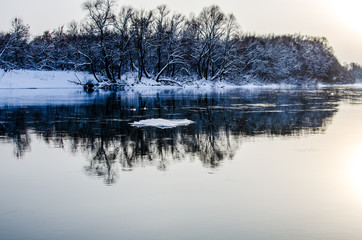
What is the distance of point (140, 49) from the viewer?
62.0 metres

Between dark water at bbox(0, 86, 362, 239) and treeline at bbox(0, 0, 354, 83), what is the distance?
1689 inches

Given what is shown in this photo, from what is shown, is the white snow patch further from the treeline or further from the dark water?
the treeline

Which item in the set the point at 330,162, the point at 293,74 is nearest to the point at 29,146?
the point at 330,162

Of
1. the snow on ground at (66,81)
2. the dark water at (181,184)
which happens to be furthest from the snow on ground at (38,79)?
the dark water at (181,184)

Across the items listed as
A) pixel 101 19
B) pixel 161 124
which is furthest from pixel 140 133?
pixel 101 19

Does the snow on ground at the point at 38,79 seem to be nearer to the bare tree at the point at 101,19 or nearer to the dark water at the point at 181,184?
the bare tree at the point at 101,19

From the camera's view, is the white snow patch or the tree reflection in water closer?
the tree reflection in water

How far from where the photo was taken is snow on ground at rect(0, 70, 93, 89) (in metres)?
57.7

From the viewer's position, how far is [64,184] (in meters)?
8.56

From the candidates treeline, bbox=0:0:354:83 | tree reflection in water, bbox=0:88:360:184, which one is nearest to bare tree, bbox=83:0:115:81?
treeline, bbox=0:0:354:83

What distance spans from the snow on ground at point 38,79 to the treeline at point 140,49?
1.59 metres

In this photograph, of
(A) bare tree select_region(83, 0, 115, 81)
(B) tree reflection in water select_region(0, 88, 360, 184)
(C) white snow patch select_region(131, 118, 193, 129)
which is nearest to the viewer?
(B) tree reflection in water select_region(0, 88, 360, 184)

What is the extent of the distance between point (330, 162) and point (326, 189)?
262 cm

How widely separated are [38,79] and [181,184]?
5677cm
